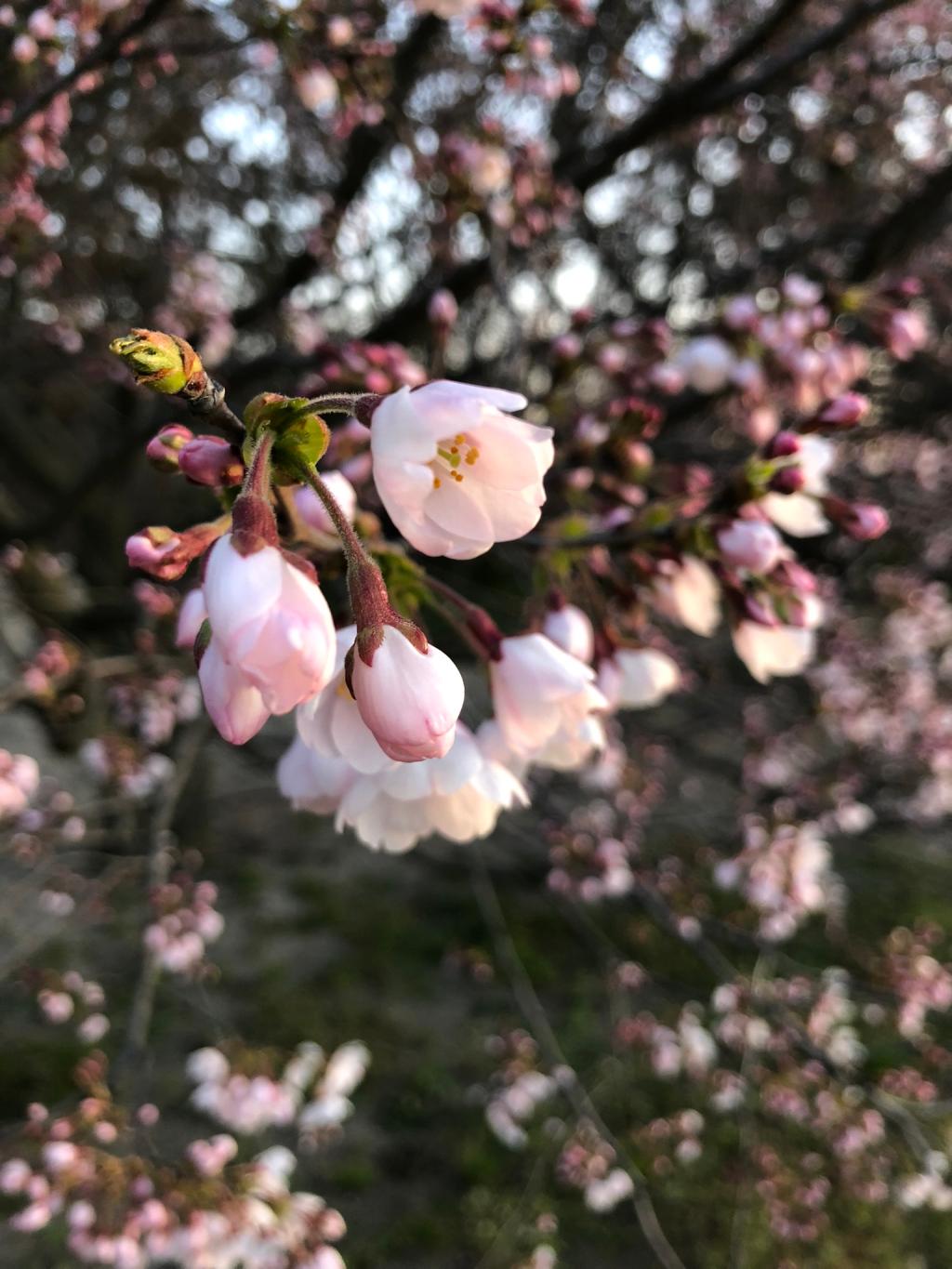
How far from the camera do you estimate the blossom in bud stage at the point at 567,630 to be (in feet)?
3.52

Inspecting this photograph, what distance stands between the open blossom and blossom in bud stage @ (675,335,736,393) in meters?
1.64

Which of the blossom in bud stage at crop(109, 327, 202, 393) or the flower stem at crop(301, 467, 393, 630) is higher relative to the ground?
the blossom in bud stage at crop(109, 327, 202, 393)

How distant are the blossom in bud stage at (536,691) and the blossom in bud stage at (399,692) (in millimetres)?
288

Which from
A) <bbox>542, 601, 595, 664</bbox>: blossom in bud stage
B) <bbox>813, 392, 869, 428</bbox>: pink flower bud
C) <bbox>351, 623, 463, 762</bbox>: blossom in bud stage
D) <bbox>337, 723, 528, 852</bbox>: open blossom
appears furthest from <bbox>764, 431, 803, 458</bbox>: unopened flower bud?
<bbox>351, 623, 463, 762</bbox>: blossom in bud stage

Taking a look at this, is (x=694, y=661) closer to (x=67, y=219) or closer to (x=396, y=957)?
(x=396, y=957)

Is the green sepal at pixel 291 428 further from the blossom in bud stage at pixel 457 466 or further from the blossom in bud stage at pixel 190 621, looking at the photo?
the blossom in bud stage at pixel 190 621

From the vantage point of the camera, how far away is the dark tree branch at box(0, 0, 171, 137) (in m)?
1.62

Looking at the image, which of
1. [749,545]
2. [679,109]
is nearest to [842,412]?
[749,545]

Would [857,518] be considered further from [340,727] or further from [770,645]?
[340,727]

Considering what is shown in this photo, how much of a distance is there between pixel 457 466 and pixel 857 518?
2.20 ft

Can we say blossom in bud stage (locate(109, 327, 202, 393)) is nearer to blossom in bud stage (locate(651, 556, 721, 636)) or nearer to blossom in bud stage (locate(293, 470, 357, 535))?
blossom in bud stage (locate(293, 470, 357, 535))

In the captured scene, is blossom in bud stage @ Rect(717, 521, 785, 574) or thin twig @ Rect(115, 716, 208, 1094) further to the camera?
thin twig @ Rect(115, 716, 208, 1094)

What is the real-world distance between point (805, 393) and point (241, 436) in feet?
6.21

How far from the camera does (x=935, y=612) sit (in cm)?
423
